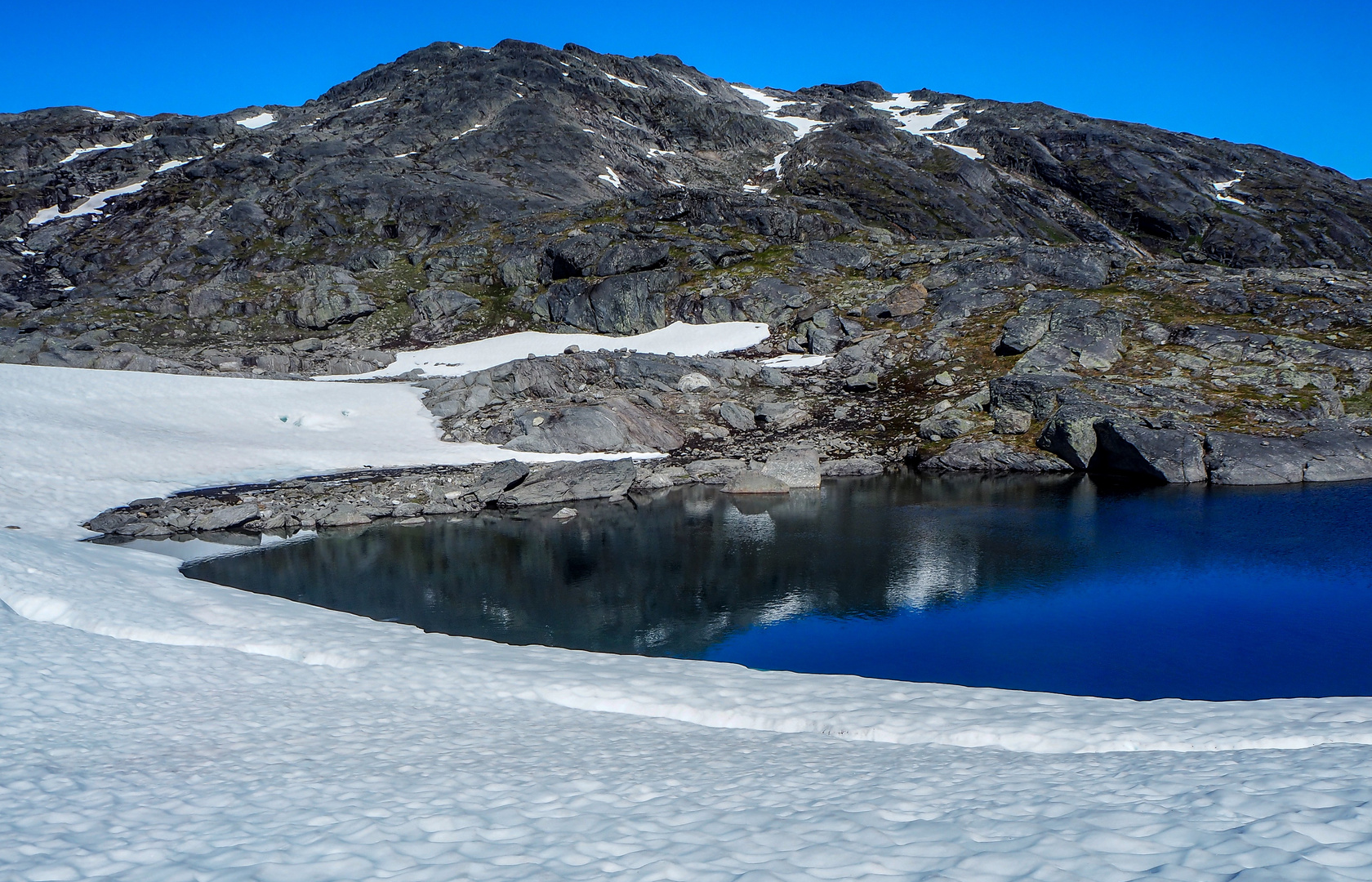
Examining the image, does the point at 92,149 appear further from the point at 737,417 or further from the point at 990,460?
the point at 990,460

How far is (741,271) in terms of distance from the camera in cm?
6612

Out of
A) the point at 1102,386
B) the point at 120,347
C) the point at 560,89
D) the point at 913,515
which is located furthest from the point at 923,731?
the point at 560,89

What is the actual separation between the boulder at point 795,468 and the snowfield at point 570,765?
2203cm

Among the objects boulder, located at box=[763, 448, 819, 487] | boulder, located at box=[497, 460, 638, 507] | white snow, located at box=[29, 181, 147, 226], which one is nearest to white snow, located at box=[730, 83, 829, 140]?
white snow, located at box=[29, 181, 147, 226]

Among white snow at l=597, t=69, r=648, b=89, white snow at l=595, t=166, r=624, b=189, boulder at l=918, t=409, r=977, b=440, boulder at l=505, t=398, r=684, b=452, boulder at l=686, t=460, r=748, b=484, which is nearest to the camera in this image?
boulder at l=686, t=460, r=748, b=484

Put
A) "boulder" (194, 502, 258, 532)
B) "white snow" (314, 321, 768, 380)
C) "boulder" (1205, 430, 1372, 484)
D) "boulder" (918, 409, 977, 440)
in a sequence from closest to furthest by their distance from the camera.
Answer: "boulder" (194, 502, 258, 532) → "boulder" (1205, 430, 1372, 484) → "boulder" (918, 409, 977, 440) → "white snow" (314, 321, 768, 380)

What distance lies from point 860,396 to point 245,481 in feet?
108

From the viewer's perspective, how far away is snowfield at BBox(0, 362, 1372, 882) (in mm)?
6695

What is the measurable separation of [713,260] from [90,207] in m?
79.0

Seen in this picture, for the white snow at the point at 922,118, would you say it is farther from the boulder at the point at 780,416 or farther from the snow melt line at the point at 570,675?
the snow melt line at the point at 570,675

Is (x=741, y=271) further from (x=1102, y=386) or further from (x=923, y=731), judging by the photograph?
(x=923, y=731)

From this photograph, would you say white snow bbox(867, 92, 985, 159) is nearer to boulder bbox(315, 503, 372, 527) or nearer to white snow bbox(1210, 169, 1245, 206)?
white snow bbox(1210, 169, 1245, 206)

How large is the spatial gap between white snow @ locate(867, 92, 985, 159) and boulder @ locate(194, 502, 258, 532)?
117 meters

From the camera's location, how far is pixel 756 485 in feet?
118
